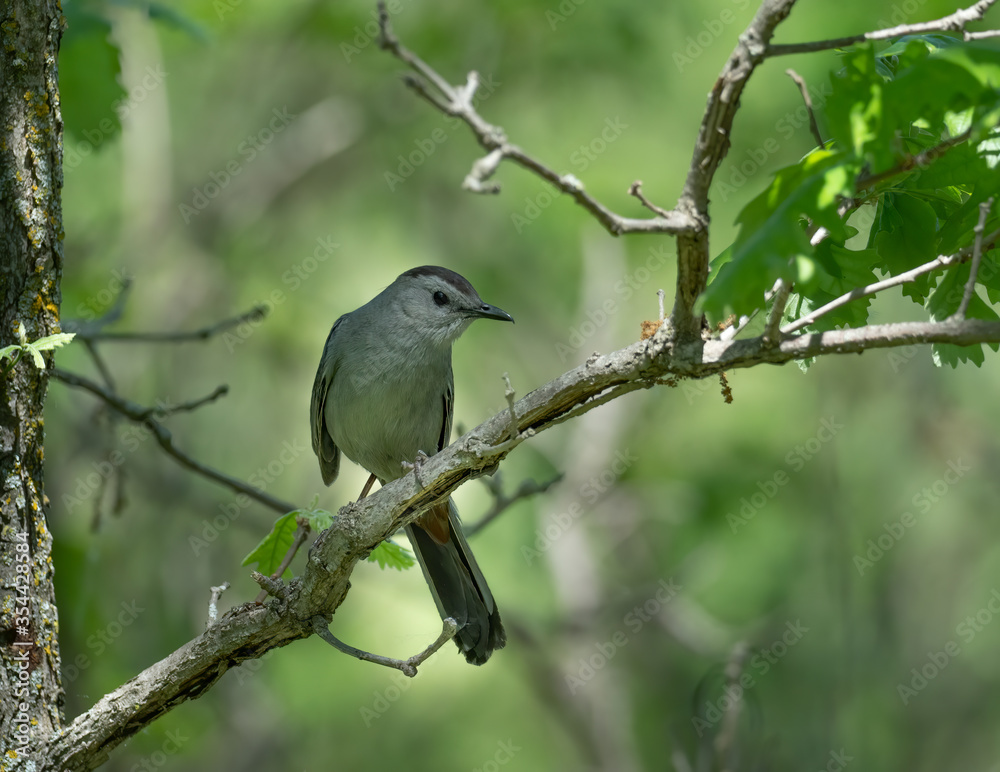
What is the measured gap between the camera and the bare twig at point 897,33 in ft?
6.06

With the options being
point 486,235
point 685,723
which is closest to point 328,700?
point 685,723

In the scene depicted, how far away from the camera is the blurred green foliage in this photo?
838 centimetres

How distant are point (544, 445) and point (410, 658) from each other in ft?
21.6

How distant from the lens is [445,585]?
473 centimetres

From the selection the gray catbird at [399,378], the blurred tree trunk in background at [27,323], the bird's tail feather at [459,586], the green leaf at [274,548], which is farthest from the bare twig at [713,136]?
the gray catbird at [399,378]

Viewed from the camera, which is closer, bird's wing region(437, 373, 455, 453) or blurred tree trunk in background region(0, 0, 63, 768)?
blurred tree trunk in background region(0, 0, 63, 768)

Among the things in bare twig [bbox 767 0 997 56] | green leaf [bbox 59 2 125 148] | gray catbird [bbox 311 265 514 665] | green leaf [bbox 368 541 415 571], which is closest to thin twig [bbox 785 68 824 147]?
bare twig [bbox 767 0 997 56]

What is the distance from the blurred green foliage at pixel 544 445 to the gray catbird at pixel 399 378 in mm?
2808

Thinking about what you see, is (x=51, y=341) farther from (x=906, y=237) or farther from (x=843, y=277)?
(x=906, y=237)

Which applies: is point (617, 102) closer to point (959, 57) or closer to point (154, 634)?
point (154, 634)

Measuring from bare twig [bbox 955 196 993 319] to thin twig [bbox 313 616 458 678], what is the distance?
164cm

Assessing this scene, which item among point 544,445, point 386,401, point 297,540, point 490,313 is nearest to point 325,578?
point 297,540

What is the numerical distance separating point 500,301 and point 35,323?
6.99 meters

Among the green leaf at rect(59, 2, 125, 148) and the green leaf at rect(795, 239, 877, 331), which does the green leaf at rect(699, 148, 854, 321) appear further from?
the green leaf at rect(59, 2, 125, 148)
